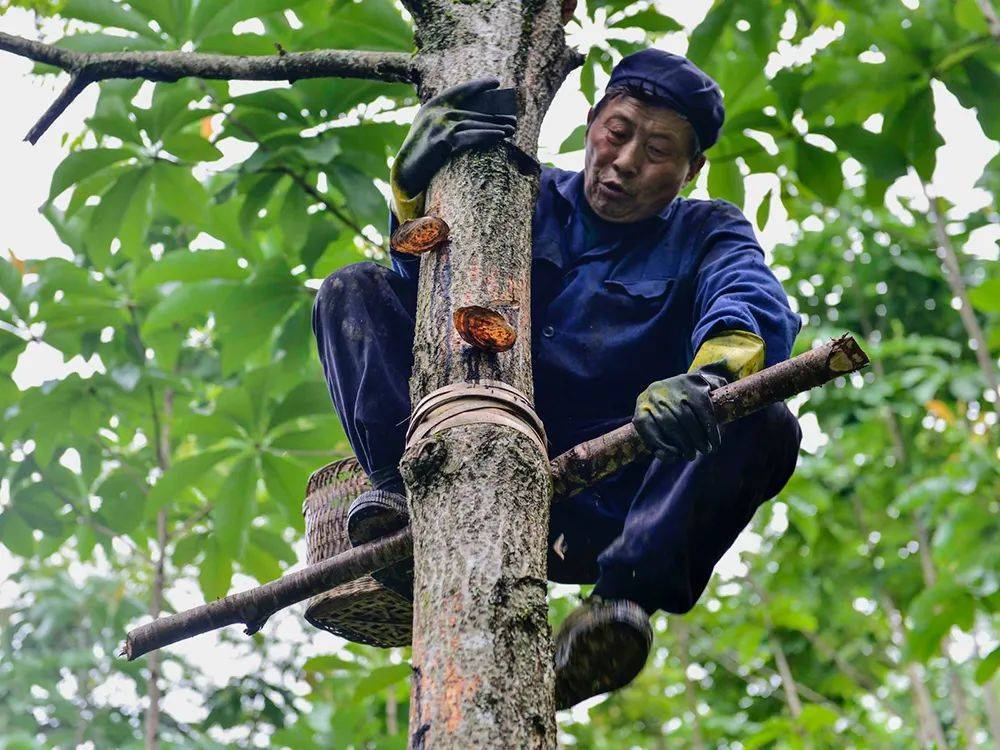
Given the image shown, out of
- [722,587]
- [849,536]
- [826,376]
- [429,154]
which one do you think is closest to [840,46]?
[429,154]

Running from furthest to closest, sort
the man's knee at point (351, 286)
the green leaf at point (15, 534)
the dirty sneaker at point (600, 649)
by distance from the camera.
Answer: the green leaf at point (15, 534) → the man's knee at point (351, 286) → the dirty sneaker at point (600, 649)

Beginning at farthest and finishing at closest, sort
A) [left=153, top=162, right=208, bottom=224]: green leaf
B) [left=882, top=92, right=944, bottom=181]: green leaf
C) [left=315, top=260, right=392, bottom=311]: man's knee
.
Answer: [left=153, top=162, right=208, bottom=224]: green leaf → [left=882, top=92, right=944, bottom=181]: green leaf → [left=315, top=260, right=392, bottom=311]: man's knee

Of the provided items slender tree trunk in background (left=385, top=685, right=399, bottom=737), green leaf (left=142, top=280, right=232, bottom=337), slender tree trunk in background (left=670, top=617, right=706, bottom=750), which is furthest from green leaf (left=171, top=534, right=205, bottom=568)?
slender tree trunk in background (left=670, top=617, right=706, bottom=750)

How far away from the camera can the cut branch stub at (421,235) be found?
2.10 meters

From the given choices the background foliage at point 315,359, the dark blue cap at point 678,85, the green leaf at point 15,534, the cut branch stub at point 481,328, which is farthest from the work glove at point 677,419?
the green leaf at point 15,534

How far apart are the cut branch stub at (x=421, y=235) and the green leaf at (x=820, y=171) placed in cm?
190

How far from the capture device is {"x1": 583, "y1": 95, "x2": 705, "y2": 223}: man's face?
8.70 feet

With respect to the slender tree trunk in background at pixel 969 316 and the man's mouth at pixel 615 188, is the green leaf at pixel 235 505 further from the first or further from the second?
the slender tree trunk in background at pixel 969 316

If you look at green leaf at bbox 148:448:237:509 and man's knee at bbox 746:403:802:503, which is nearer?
man's knee at bbox 746:403:802:503

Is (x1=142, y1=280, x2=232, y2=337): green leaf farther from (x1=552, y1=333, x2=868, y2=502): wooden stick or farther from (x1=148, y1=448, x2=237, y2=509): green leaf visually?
(x1=552, y1=333, x2=868, y2=502): wooden stick

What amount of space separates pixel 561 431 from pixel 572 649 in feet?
1.81

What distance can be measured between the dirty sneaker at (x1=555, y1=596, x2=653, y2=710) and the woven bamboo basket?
0.47 m

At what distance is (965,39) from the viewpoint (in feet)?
11.8

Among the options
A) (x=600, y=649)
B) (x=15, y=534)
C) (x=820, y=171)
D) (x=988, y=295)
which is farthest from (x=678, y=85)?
(x=15, y=534)
